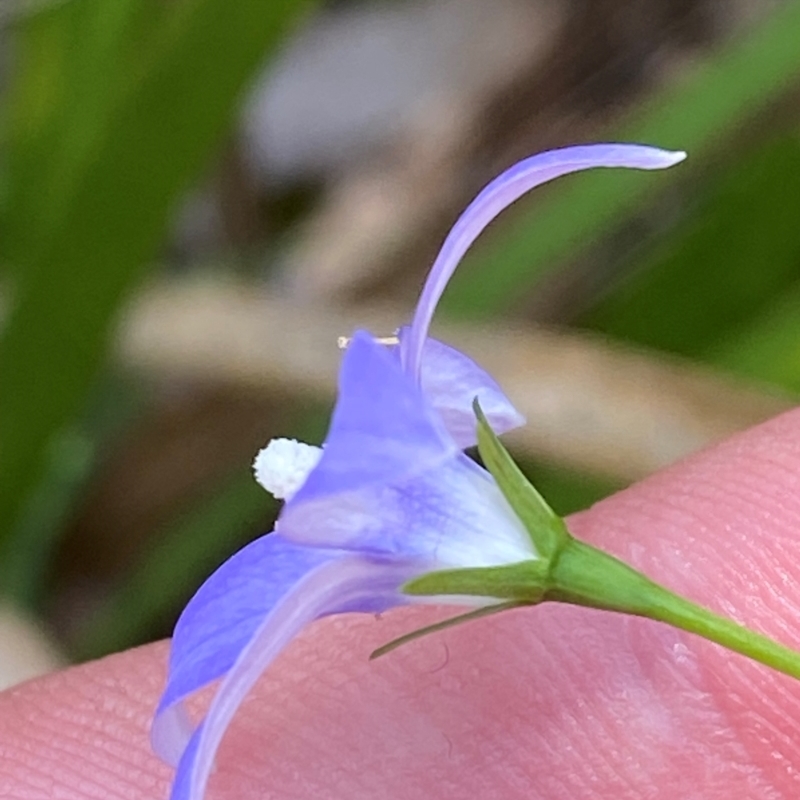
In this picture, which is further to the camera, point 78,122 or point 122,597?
point 122,597

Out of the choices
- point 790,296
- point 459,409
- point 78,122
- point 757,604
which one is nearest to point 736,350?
point 790,296

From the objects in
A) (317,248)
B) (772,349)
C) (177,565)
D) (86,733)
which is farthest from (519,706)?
(317,248)

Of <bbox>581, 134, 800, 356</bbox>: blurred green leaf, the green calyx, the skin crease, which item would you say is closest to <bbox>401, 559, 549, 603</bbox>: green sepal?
the green calyx

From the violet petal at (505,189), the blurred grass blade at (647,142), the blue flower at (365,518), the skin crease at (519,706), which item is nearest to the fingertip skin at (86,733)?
the skin crease at (519,706)

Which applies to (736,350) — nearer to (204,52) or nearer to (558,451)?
(558,451)

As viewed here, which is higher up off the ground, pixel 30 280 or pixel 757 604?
pixel 30 280

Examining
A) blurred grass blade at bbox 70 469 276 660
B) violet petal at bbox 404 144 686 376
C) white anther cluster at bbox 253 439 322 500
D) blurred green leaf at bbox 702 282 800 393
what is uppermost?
violet petal at bbox 404 144 686 376

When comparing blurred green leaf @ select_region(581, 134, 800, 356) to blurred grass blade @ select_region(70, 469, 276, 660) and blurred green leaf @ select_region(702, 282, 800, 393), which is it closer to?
blurred green leaf @ select_region(702, 282, 800, 393)
